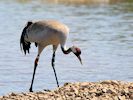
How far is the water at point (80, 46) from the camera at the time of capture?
12.9 meters

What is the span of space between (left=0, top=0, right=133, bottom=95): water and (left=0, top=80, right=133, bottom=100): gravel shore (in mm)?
1495

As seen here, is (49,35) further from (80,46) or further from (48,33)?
(80,46)

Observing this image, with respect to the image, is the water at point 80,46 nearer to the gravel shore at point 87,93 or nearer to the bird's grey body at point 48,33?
the bird's grey body at point 48,33

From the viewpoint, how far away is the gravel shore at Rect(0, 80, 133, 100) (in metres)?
9.61

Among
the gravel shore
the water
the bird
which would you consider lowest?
the water

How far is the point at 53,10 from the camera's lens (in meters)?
30.9

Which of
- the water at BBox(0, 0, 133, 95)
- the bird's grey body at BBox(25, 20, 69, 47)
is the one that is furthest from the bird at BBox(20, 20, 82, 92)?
the water at BBox(0, 0, 133, 95)

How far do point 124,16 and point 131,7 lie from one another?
14.1ft

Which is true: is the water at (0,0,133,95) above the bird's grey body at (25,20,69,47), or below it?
below

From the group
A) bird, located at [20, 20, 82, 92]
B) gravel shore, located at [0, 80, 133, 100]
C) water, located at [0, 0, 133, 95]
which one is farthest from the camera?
water, located at [0, 0, 133, 95]

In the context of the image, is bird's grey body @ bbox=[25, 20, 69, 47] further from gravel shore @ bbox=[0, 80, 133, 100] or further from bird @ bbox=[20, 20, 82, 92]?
gravel shore @ bbox=[0, 80, 133, 100]

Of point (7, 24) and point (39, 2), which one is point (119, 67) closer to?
point (7, 24)

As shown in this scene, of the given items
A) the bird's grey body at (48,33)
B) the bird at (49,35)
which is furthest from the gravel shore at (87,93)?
the bird's grey body at (48,33)

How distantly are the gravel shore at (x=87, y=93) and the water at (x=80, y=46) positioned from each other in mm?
1495
